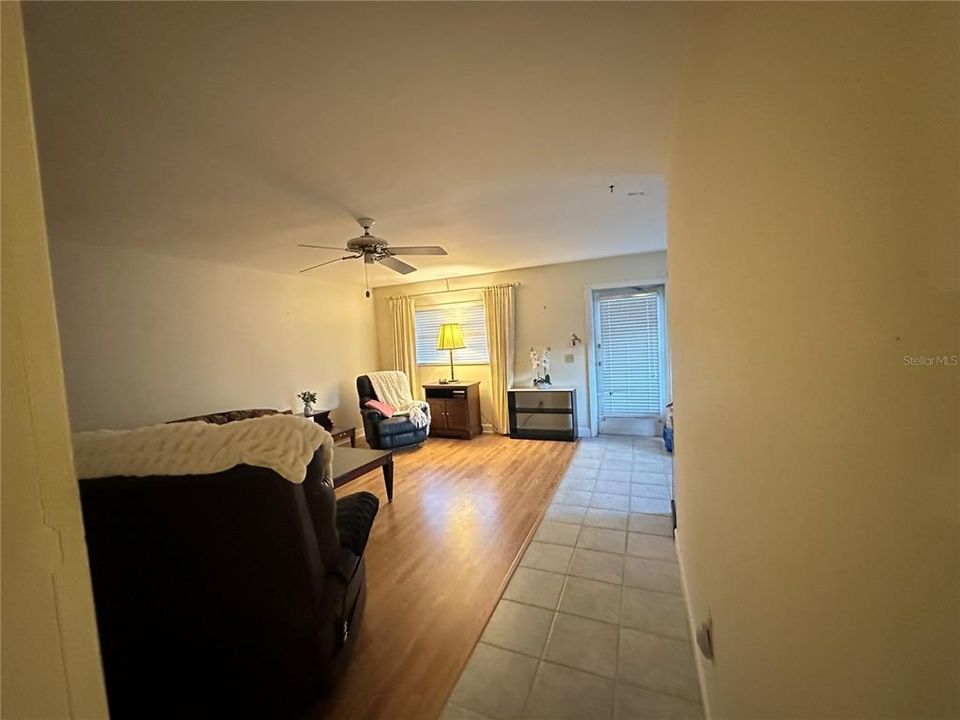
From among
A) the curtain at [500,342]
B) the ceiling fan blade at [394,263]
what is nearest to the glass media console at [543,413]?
the curtain at [500,342]

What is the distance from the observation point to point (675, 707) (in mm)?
1304

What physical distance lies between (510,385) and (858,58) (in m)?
4.76

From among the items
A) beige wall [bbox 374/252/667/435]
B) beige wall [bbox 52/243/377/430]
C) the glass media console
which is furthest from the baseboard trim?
beige wall [bbox 52/243/377/430]

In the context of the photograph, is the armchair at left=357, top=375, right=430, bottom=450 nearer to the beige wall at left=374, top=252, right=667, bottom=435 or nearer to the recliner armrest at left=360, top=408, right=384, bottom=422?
the recliner armrest at left=360, top=408, right=384, bottom=422

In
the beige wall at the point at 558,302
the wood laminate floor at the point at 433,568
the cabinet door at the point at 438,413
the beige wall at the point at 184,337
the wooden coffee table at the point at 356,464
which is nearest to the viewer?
the wood laminate floor at the point at 433,568

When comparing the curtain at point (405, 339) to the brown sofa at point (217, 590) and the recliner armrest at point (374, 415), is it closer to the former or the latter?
the recliner armrest at point (374, 415)

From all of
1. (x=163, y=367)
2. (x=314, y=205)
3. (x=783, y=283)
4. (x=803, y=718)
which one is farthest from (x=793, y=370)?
(x=163, y=367)

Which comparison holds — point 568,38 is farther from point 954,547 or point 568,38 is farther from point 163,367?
point 163,367

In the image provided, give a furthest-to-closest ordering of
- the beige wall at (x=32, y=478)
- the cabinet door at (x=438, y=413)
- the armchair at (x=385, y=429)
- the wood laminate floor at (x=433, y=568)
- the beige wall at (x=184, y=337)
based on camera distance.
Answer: the cabinet door at (x=438, y=413) < the armchair at (x=385, y=429) < the beige wall at (x=184, y=337) < the wood laminate floor at (x=433, y=568) < the beige wall at (x=32, y=478)

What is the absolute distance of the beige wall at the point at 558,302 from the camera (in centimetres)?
451

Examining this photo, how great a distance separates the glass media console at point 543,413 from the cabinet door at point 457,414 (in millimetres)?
615

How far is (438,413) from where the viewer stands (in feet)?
16.8

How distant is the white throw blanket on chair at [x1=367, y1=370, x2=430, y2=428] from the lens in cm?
459

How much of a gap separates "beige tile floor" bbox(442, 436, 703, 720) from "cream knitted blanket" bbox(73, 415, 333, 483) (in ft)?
3.61
